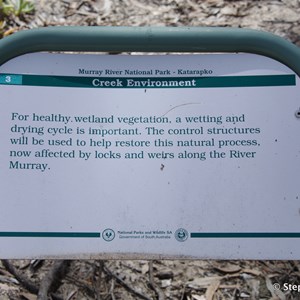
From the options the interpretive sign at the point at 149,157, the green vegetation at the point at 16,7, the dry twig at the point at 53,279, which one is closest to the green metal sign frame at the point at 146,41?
the interpretive sign at the point at 149,157

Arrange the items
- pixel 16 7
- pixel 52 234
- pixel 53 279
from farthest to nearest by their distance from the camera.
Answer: pixel 16 7, pixel 53 279, pixel 52 234

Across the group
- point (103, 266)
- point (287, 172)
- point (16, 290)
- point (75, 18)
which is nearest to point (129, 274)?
point (103, 266)

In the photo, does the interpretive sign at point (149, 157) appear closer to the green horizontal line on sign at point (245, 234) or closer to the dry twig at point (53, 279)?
the green horizontal line on sign at point (245, 234)

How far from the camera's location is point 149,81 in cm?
155

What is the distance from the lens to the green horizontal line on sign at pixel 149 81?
1.54m

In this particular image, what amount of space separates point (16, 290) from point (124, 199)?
0.91 meters

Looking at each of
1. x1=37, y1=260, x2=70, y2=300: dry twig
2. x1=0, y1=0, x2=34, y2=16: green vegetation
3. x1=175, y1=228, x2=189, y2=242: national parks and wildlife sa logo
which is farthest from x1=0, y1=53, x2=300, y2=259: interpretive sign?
x1=0, y1=0, x2=34, y2=16: green vegetation

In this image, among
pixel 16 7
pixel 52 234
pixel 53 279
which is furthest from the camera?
pixel 16 7

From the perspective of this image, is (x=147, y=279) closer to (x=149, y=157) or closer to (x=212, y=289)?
(x=212, y=289)

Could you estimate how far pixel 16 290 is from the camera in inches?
85.6

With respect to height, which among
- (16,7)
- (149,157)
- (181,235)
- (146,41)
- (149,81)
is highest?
(16,7)

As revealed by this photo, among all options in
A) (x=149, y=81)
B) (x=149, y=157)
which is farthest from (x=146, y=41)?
(x=149, y=157)

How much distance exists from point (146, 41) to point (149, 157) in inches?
12.6

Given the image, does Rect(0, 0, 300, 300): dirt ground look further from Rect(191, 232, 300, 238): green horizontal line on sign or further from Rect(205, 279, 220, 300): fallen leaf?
Rect(191, 232, 300, 238): green horizontal line on sign
